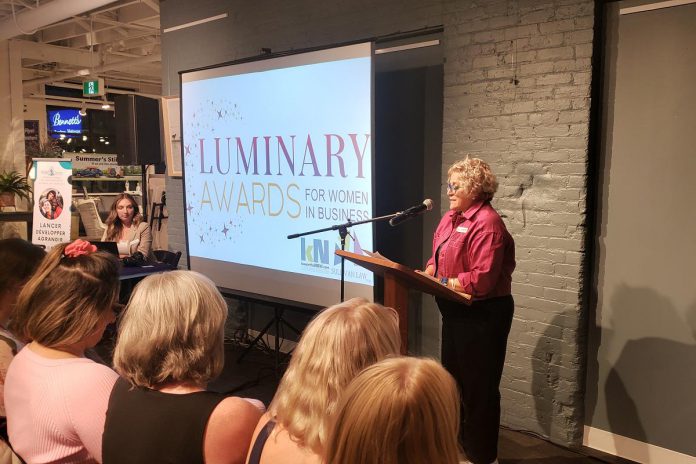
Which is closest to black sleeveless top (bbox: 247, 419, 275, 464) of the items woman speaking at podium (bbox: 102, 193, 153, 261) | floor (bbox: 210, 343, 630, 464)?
floor (bbox: 210, 343, 630, 464)

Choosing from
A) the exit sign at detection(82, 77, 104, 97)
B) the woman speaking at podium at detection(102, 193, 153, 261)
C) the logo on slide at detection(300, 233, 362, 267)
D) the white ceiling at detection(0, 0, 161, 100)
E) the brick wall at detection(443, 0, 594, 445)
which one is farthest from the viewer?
the exit sign at detection(82, 77, 104, 97)

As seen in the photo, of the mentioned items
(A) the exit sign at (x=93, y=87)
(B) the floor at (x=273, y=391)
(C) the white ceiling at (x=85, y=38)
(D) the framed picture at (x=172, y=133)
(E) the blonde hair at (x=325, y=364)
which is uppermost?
(C) the white ceiling at (x=85, y=38)

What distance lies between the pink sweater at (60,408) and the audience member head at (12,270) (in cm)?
46

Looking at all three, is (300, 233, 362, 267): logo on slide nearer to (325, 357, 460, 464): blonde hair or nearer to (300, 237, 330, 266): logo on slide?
(300, 237, 330, 266): logo on slide

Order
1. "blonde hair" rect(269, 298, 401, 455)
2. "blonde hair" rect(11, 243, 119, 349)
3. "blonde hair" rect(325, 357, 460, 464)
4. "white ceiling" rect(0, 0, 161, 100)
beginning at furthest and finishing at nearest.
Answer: "white ceiling" rect(0, 0, 161, 100) → "blonde hair" rect(11, 243, 119, 349) → "blonde hair" rect(269, 298, 401, 455) → "blonde hair" rect(325, 357, 460, 464)

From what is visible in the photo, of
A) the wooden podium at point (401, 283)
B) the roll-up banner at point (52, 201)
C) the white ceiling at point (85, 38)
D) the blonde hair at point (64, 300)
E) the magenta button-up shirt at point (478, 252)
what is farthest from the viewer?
the white ceiling at point (85, 38)

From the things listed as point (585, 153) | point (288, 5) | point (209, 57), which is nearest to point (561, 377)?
point (585, 153)

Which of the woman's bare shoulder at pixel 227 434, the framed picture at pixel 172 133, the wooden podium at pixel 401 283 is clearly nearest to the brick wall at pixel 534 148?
the wooden podium at pixel 401 283

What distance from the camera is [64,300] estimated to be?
1.58m

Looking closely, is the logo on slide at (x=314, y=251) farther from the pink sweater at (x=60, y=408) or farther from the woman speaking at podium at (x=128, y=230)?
the pink sweater at (x=60, y=408)

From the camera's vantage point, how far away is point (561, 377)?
3.08 metres

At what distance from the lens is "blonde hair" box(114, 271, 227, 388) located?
135 cm

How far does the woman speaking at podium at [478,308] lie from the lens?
2.65m

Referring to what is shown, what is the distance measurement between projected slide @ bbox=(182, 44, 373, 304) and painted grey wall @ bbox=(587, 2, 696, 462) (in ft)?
4.43
